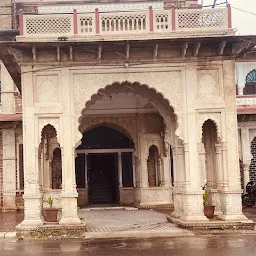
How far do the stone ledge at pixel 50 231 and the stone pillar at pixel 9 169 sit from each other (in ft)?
30.0

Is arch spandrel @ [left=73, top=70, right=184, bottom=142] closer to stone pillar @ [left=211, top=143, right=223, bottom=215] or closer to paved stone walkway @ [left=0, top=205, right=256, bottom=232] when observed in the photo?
stone pillar @ [left=211, top=143, right=223, bottom=215]

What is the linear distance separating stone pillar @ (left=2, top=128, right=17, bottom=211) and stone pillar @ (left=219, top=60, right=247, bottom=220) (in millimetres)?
10709

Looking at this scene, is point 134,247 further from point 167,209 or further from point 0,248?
point 167,209

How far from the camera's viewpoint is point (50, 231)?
11820 mm

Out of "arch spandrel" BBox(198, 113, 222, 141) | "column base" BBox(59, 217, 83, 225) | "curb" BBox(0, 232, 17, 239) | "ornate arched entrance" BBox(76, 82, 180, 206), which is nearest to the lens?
"curb" BBox(0, 232, 17, 239)

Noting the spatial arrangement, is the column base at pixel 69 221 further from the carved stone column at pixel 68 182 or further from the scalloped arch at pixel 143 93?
the scalloped arch at pixel 143 93

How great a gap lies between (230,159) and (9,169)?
11131 mm

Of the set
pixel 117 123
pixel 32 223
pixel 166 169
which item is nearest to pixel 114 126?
pixel 117 123

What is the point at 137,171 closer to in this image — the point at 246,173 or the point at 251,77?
the point at 246,173

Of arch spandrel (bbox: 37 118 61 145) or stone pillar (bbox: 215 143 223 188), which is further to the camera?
stone pillar (bbox: 215 143 223 188)

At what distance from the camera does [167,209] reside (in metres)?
19.3

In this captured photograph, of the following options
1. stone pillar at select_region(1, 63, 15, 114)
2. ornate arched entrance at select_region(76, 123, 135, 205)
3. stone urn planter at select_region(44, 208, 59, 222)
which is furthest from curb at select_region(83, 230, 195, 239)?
stone pillar at select_region(1, 63, 15, 114)

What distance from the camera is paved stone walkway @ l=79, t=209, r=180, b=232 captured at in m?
12.9

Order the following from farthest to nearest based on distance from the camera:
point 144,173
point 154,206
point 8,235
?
1. point 144,173
2. point 154,206
3. point 8,235
